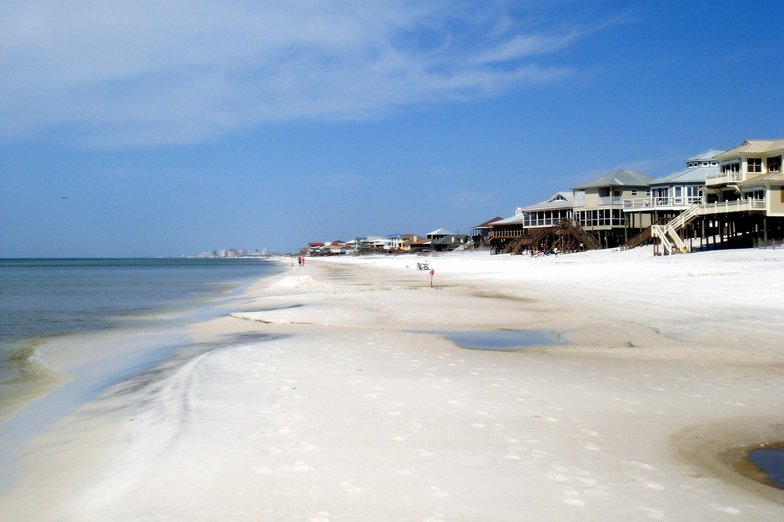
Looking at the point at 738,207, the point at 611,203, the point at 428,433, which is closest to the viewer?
the point at 428,433

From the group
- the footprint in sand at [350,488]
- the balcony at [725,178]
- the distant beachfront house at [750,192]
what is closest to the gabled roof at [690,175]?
the distant beachfront house at [750,192]

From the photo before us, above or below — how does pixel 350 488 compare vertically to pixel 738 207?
below

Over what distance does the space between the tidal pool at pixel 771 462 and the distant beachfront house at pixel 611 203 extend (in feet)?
205

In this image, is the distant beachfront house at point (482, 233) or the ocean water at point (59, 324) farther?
the distant beachfront house at point (482, 233)

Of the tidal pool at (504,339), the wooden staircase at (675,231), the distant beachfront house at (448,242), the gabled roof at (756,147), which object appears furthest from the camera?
the distant beachfront house at (448,242)

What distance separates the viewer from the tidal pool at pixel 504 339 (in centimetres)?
1320

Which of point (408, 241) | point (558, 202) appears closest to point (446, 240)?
point (408, 241)

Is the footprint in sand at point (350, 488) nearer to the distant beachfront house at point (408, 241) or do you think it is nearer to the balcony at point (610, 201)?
the balcony at point (610, 201)

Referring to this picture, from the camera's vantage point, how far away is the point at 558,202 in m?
76.9

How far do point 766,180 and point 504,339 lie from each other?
36086 millimetres

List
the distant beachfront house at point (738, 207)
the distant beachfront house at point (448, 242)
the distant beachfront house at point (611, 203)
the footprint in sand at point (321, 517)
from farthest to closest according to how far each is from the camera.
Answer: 1. the distant beachfront house at point (448, 242)
2. the distant beachfront house at point (611, 203)
3. the distant beachfront house at point (738, 207)
4. the footprint in sand at point (321, 517)

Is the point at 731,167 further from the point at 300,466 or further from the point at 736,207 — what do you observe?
the point at 300,466

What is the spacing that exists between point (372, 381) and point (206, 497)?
15.0 feet

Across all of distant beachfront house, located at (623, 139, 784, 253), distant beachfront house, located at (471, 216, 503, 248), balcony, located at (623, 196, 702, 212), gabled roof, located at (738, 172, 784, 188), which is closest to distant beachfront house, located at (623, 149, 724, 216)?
balcony, located at (623, 196, 702, 212)
